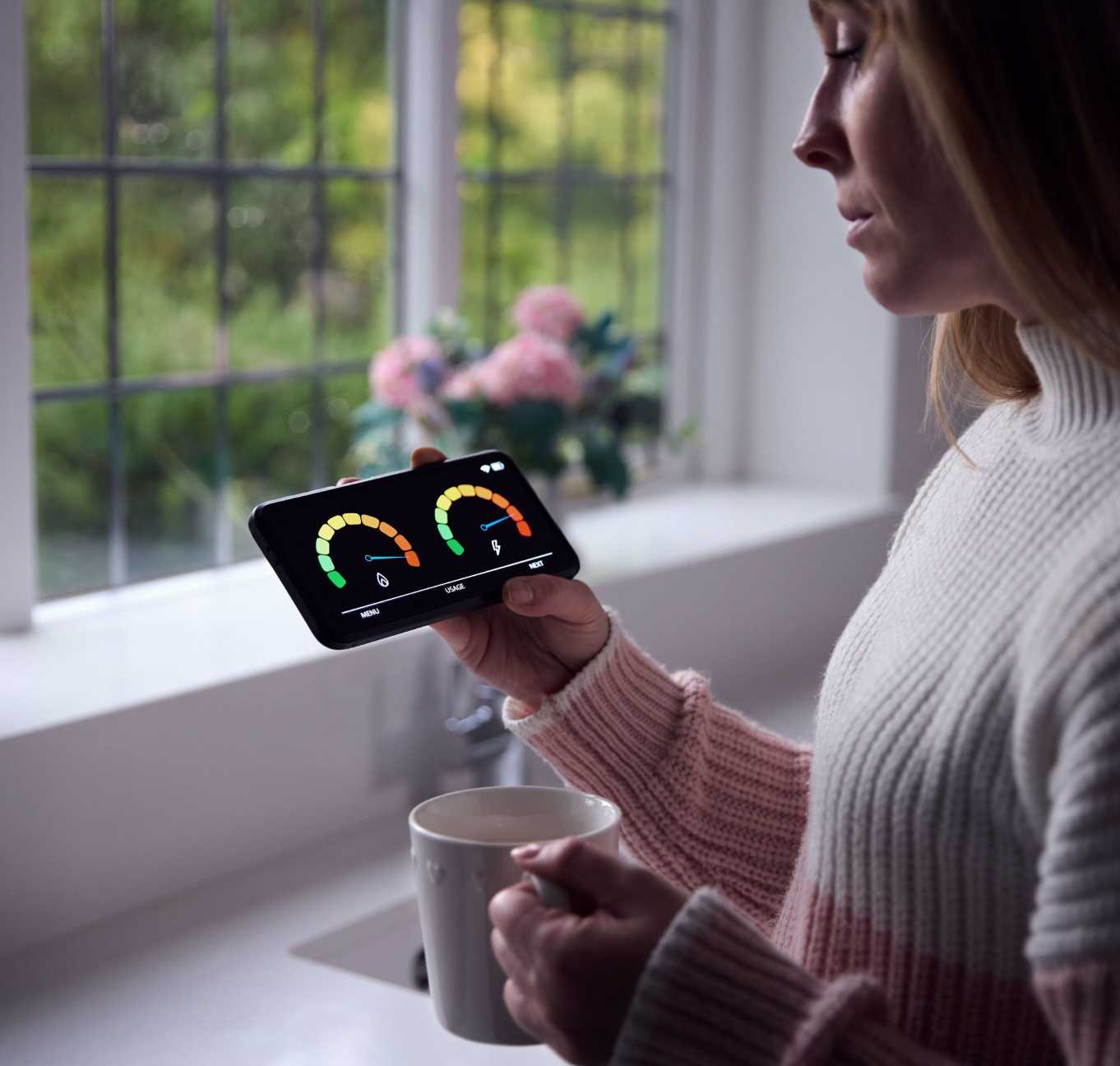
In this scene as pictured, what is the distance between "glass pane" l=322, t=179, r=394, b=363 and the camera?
74.7 inches

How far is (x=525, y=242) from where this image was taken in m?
2.16

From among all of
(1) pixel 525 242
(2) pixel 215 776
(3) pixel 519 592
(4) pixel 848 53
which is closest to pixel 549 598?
(3) pixel 519 592

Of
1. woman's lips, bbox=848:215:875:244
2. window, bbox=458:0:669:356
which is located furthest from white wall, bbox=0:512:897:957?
woman's lips, bbox=848:215:875:244

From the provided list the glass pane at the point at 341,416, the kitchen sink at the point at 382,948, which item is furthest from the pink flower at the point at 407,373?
the kitchen sink at the point at 382,948

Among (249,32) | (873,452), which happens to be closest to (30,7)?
(249,32)

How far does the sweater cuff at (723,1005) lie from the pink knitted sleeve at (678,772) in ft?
0.93

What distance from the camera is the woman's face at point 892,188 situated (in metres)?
0.70

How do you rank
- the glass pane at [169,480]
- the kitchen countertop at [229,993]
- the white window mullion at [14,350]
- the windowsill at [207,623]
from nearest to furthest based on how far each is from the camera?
the kitchen countertop at [229,993]
the windowsill at [207,623]
the white window mullion at [14,350]
the glass pane at [169,480]

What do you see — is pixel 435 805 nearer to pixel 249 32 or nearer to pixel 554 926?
pixel 554 926

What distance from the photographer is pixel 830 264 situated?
2.44 m

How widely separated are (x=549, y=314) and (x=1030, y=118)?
1.29 metres

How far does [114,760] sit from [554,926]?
2.43 ft

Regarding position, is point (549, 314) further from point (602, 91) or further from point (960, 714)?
point (960, 714)

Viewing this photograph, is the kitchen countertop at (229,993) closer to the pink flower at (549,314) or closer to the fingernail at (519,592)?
the fingernail at (519,592)
